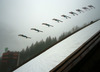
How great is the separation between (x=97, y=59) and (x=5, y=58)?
14.8 m

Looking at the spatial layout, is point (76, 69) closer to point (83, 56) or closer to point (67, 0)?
point (83, 56)

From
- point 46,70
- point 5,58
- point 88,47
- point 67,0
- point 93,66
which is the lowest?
point 5,58

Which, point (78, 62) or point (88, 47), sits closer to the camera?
point (78, 62)

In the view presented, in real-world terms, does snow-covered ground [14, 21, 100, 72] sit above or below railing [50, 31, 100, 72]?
below

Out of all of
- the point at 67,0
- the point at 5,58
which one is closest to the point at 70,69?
the point at 67,0

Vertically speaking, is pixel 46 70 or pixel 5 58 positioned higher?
pixel 46 70

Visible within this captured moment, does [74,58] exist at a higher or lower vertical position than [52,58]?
higher

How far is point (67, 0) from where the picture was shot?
7711 mm

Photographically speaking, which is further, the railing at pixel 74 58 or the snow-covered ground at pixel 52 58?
the snow-covered ground at pixel 52 58

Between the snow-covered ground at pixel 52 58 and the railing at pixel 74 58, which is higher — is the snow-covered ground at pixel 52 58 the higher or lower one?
the lower one

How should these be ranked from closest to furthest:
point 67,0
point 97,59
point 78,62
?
point 78,62 → point 97,59 → point 67,0

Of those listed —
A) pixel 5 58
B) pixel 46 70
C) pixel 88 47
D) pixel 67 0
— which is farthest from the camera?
pixel 5 58

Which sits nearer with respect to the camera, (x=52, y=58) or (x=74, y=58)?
(x=74, y=58)

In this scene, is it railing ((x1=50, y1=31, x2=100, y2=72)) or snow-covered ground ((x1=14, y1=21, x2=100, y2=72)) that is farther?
snow-covered ground ((x1=14, y1=21, x2=100, y2=72))
